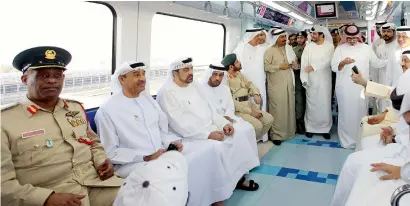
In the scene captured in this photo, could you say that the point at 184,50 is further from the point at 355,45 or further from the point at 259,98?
the point at 355,45

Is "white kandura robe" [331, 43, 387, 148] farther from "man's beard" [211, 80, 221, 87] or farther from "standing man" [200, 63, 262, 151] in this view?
"man's beard" [211, 80, 221, 87]

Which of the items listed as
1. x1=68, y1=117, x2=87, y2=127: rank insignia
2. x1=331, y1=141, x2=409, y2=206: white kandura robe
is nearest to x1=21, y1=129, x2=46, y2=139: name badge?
x1=68, y1=117, x2=87, y2=127: rank insignia

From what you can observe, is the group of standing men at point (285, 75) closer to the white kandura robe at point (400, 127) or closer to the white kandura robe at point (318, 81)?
the white kandura robe at point (318, 81)

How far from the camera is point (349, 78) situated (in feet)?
17.0

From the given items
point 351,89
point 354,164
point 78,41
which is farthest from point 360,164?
point 351,89

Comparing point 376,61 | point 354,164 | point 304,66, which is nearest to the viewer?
point 354,164

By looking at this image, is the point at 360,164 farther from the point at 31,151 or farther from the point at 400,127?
the point at 31,151

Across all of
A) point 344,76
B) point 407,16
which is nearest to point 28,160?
point 344,76

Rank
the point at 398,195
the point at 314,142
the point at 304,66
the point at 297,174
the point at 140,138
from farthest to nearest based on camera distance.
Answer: the point at 304,66
the point at 314,142
the point at 297,174
the point at 140,138
the point at 398,195

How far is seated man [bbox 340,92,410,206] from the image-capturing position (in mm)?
1674

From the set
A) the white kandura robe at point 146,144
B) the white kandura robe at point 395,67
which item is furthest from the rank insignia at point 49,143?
the white kandura robe at point 395,67

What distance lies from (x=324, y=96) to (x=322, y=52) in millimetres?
781

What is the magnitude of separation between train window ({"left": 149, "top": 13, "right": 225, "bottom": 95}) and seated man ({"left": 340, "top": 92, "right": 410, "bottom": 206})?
3.23 m

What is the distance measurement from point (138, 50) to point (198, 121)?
47.2 inches
